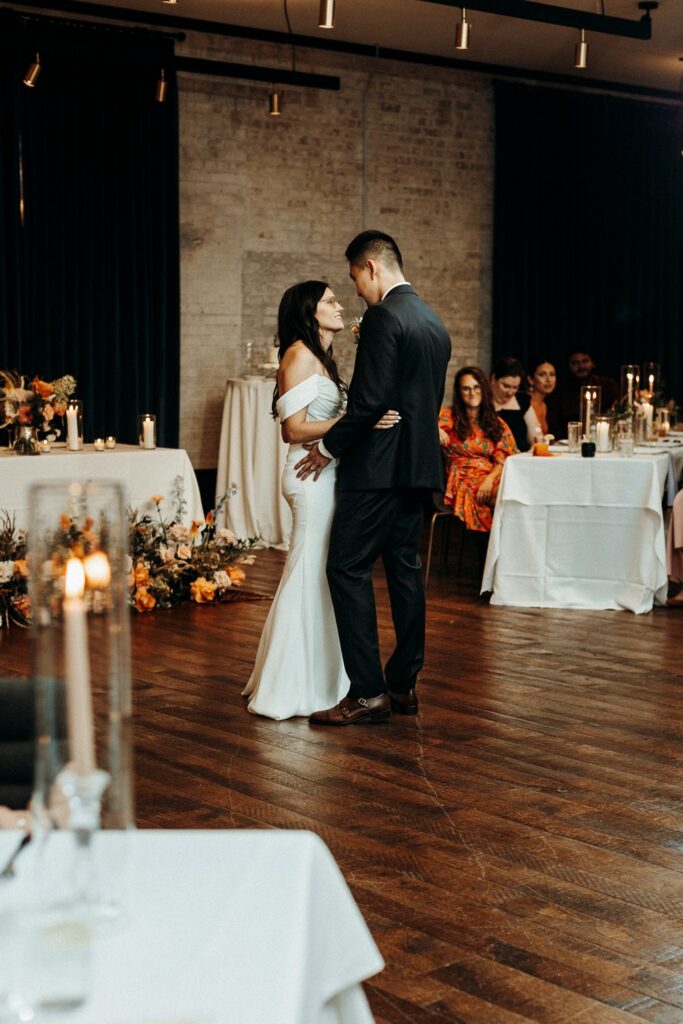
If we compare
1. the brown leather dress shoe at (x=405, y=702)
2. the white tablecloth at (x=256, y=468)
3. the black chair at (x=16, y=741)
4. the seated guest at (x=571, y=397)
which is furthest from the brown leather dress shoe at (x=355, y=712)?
the seated guest at (x=571, y=397)

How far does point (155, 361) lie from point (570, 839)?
25.6 feet

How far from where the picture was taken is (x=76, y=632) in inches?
39.1

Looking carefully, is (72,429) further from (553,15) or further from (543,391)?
(553,15)

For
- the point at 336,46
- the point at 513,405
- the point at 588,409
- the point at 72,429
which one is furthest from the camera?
the point at 336,46

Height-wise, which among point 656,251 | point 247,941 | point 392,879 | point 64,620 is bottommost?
point 392,879

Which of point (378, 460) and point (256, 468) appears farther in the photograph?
point (256, 468)

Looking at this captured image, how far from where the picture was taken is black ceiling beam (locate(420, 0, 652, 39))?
338 inches

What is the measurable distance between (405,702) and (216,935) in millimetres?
3768

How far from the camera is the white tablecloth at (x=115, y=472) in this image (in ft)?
22.6

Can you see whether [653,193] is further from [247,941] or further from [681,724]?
[247,941]

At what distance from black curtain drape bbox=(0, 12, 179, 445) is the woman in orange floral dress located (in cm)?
385

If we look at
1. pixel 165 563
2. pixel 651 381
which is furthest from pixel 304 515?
pixel 651 381

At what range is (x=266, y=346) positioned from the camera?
37.7ft

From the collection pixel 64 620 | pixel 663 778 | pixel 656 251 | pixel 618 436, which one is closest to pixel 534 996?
pixel 663 778
